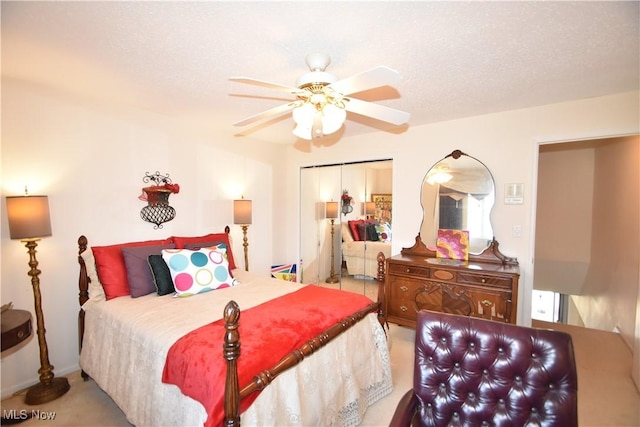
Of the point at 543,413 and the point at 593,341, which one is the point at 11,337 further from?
the point at 593,341

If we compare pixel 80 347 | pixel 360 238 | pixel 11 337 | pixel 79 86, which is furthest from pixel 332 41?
pixel 80 347

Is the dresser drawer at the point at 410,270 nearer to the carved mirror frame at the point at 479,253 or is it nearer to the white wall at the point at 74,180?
the carved mirror frame at the point at 479,253

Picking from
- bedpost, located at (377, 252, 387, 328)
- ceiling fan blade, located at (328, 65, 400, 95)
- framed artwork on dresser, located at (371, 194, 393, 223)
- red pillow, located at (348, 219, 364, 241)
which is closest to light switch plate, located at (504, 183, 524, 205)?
framed artwork on dresser, located at (371, 194, 393, 223)

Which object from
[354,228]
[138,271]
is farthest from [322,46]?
[354,228]

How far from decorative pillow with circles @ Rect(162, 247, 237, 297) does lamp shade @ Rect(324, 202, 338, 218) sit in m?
1.94

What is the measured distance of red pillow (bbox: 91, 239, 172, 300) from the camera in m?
2.38

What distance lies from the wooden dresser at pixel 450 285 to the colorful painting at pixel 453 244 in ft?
0.29

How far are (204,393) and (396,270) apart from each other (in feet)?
7.61

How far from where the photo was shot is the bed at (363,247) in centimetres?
385

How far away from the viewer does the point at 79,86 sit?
2357 millimetres

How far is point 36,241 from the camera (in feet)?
7.20

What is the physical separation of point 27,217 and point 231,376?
2011mm

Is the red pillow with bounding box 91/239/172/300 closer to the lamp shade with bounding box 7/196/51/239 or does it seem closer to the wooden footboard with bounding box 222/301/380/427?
the lamp shade with bounding box 7/196/51/239

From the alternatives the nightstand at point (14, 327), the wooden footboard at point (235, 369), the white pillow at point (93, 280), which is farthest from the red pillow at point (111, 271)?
the wooden footboard at point (235, 369)
